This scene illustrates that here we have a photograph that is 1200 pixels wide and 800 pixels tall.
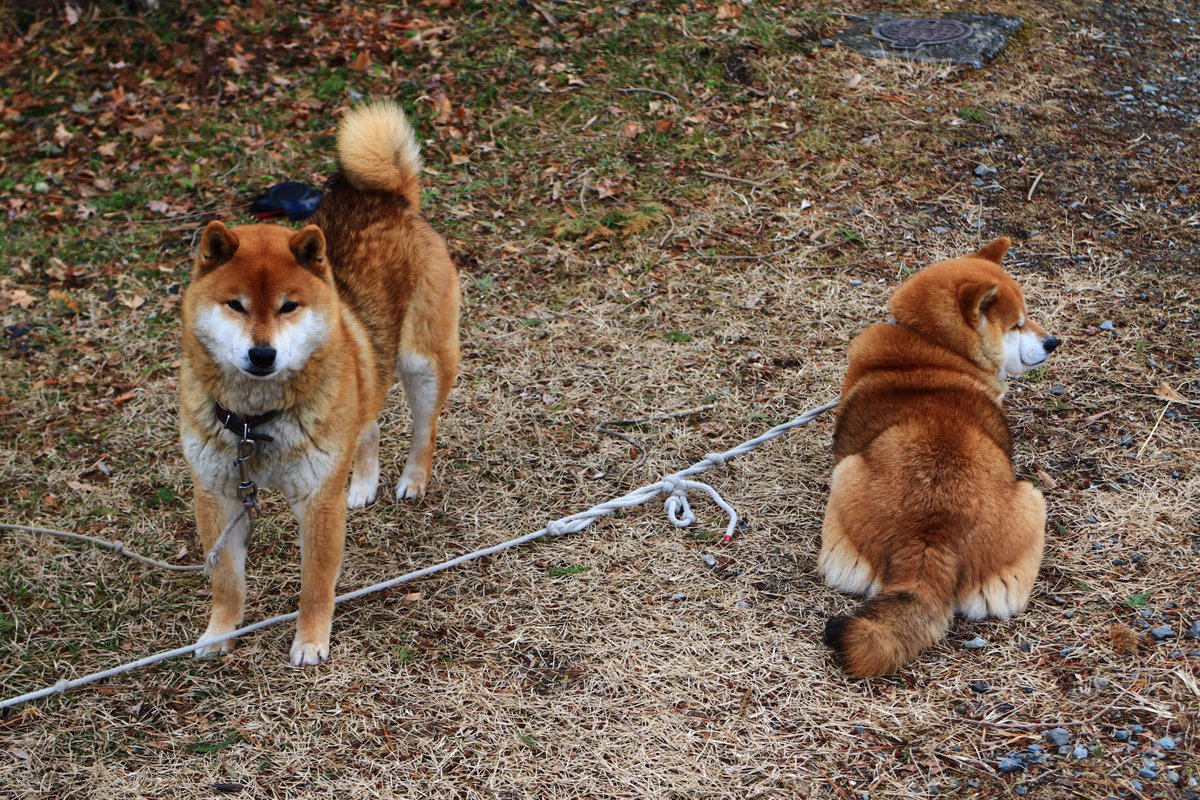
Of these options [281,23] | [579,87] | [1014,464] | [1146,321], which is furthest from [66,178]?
[1146,321]

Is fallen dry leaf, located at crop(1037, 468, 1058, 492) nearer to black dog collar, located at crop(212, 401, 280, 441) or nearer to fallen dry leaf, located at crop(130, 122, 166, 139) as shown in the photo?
black dog collar, located at crop(212, 401, 280, 441)

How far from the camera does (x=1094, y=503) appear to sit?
4.21 metres

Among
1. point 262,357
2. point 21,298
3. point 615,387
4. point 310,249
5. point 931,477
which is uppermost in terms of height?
point 310,249

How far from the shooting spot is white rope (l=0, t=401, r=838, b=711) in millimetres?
3678

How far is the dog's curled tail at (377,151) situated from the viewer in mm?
4102

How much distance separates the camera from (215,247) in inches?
127

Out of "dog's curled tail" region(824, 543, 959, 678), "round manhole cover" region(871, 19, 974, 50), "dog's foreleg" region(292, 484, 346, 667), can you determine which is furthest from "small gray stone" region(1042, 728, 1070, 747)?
"round manhole cover" region(871, 19, 974, 50)

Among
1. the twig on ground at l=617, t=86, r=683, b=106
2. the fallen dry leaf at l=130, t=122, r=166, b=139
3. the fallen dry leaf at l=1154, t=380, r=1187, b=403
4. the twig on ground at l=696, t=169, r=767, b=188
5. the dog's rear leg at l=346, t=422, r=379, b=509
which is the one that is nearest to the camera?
the dog's rear leg at l=346, t=422, r=379, b=509

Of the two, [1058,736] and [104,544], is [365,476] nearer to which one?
[104,544]

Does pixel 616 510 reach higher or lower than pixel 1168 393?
lower

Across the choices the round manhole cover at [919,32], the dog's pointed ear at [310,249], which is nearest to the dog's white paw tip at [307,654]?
the dog's pointed ear at [310,249]

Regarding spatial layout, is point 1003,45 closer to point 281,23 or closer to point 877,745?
point 281,23

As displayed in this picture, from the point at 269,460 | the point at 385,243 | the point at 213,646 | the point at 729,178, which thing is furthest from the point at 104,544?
the point at 729,178

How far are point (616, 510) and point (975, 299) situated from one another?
172 centimetres
